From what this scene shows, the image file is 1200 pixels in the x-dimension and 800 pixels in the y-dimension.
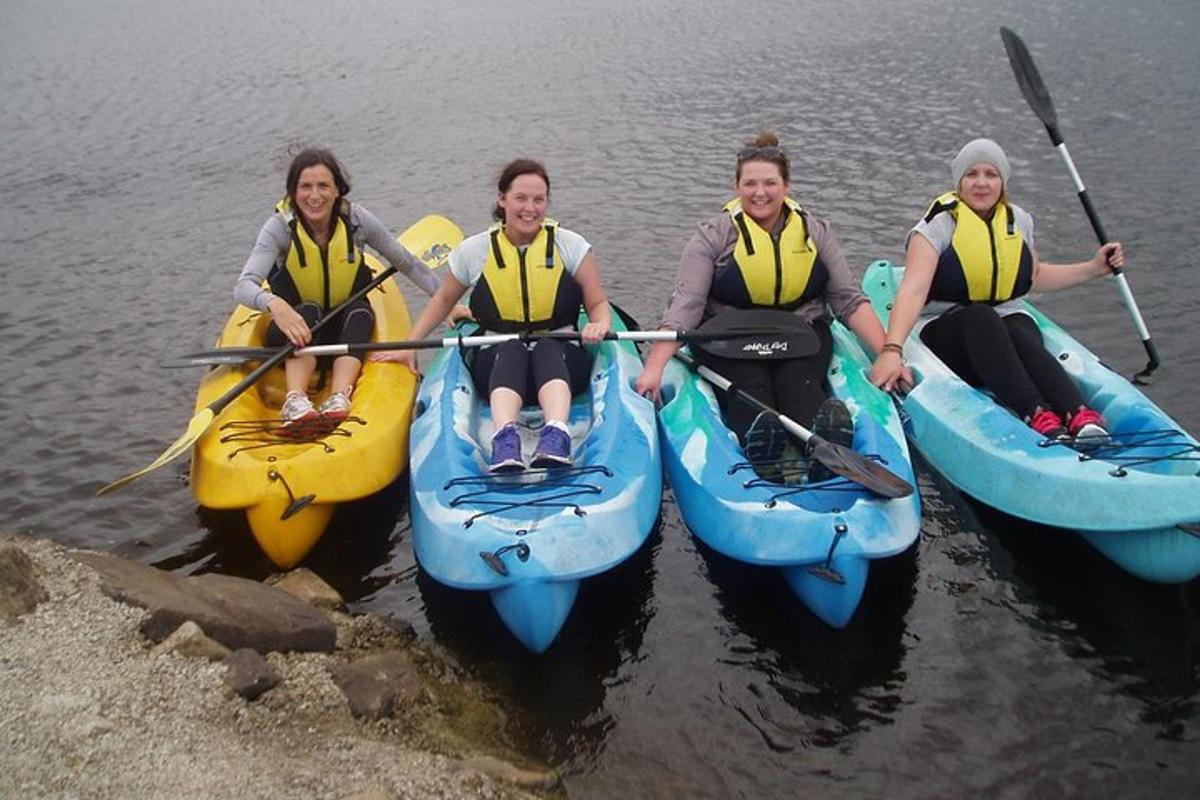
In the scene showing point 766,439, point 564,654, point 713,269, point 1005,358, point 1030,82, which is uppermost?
point 1030,82

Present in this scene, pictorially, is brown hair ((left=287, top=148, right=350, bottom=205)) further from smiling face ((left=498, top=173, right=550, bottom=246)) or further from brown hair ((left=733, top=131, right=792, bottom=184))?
brown hair ((left=733, top=131, right=792, bottom=184))

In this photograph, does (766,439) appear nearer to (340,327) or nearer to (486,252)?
(486,252)

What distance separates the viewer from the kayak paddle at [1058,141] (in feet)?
19.2

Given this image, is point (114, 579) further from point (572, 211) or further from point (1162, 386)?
point (572, 211)

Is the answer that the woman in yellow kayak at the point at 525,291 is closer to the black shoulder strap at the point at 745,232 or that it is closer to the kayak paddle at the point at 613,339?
the kayak paddle at the point at 613,339

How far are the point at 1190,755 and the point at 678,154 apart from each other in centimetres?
869

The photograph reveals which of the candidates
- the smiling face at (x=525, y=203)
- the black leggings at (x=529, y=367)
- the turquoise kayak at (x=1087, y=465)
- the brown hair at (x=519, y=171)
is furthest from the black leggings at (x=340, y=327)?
the turquoise kayak at (x=1087, y=465)

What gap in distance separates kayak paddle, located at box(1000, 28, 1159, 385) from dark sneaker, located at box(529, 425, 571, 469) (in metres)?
3.09

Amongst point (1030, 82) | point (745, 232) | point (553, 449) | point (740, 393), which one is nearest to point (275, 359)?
point (553, 449)

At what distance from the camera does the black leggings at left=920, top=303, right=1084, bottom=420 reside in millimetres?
4648

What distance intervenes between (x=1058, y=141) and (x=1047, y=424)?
257 cm

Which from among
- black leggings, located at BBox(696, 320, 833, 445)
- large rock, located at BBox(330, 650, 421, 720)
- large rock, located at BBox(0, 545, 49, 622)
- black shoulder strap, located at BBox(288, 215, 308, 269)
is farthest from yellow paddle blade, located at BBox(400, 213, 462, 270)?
large rock, located at BBox(0, 545, 49, 622)

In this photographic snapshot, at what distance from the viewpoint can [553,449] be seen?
427cm

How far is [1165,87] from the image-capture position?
11797mm
